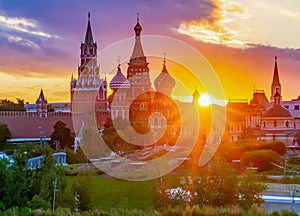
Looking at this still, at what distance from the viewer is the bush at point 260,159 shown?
1830 centimetres

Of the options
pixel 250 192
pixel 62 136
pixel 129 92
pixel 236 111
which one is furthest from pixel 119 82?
pixel 250 192

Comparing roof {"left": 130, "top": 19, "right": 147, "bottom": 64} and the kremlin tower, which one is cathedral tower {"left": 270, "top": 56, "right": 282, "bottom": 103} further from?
the kremlin tower

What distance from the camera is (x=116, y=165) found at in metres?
18.5

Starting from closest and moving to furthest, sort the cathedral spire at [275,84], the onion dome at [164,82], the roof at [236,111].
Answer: the roof at [236,111], the onion dome at [164,82], the cathedral spire at [275,84]

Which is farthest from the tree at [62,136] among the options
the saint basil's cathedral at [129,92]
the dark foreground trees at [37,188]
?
the dark foreground trees at [37,188]

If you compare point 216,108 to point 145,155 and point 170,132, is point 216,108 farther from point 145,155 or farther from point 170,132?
point 145,155

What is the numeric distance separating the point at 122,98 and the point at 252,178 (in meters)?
26.9

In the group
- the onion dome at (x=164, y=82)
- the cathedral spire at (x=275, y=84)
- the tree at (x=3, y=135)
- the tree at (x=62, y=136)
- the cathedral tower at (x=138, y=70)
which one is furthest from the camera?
the cathedral spire at (x=275, y=84)

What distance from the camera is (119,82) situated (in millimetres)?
37344

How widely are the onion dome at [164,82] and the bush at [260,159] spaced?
57.1ft

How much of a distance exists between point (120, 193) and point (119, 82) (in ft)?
78.7

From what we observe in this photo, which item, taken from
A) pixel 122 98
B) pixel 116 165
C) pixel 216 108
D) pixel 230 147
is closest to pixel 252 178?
pixel 116 165

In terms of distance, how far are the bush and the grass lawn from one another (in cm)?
524

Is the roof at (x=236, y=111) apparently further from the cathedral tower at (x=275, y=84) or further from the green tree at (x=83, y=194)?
the green tree at (x=83, y=194)
